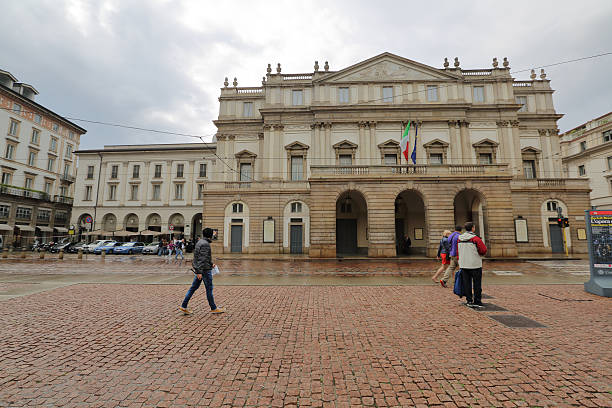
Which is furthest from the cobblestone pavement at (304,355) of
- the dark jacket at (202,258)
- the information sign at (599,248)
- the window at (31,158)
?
the window at (31,158)

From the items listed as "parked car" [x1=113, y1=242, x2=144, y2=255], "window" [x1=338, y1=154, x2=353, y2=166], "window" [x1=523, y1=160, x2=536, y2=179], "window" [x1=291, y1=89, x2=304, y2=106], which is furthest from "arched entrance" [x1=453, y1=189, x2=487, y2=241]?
"parked car" [x1=113, y1=242, x2=144, y2=255]

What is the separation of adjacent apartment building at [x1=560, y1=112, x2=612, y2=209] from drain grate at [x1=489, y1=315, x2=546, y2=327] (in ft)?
138

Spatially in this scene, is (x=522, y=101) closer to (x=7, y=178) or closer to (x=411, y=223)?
(x=411, y=223)

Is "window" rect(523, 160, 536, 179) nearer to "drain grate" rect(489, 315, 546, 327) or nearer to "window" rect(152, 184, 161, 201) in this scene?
"drain grate" rect(489, 315, 546, 327)

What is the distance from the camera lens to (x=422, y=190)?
22.4 m

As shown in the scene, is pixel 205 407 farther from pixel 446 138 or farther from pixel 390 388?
pixel 446 138

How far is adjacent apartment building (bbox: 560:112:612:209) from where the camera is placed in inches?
1448

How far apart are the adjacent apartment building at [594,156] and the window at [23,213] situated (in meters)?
72.0

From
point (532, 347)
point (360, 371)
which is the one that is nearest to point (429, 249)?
point (532, 347)

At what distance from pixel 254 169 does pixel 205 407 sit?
28.6 m

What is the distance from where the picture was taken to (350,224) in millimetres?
27922

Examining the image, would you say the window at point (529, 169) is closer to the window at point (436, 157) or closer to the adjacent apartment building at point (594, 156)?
the window at point (436, 157)

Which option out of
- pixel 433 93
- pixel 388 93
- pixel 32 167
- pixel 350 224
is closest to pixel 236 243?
pixel 350 224

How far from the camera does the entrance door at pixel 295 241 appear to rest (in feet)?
90.3
